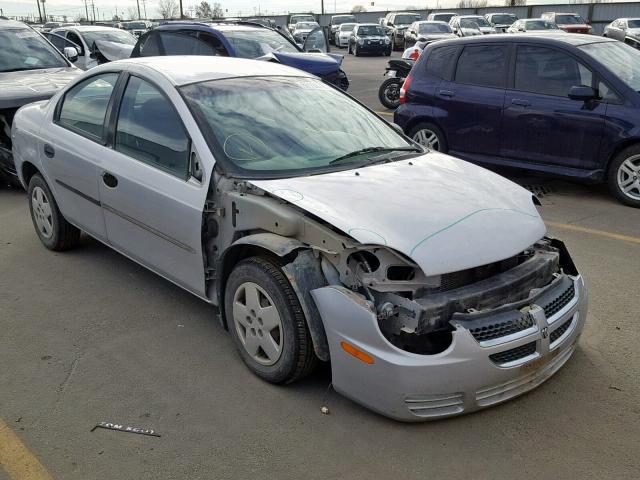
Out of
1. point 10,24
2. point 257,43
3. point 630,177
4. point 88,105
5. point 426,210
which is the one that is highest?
point 10,24

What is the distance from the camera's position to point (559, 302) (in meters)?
3.28

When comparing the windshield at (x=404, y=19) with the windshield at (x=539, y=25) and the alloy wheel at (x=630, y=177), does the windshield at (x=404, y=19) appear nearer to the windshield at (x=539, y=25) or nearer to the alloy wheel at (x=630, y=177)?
the windshield at (x=539, y=25)

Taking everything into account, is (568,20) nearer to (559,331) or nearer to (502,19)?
(502,19)

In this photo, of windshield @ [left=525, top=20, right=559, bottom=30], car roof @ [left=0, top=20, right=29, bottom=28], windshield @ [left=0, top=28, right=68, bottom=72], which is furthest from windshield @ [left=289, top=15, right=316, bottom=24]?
windshield @ [left=0, top=28, right=68, bottom=72]

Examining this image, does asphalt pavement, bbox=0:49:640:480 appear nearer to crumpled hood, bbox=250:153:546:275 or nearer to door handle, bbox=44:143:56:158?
crumpled hood, bbox=250:153:546:275

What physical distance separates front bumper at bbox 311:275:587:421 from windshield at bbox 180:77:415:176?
1.01 m

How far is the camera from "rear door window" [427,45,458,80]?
25.9 feet

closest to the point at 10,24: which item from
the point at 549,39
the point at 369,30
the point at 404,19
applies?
the point at 549,39

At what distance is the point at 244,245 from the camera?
343cm

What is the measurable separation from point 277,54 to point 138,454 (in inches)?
332

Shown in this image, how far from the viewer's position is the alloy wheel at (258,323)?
10.8 ft

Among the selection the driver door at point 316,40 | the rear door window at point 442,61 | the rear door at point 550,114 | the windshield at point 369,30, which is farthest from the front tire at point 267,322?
the windshield at point 369,30

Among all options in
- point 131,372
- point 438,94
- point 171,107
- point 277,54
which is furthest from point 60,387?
point 277,54

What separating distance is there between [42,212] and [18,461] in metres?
2.97
